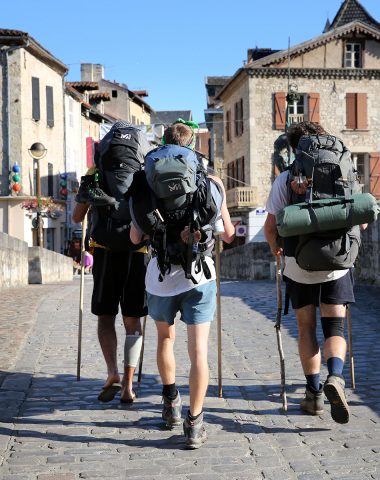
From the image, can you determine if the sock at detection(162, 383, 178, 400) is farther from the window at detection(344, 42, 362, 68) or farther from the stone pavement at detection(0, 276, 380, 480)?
the window at detection(344, 42, 362, 68)

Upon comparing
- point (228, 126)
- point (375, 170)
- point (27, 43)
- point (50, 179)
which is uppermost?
point (27, 43)

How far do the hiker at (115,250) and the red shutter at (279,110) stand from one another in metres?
37.7

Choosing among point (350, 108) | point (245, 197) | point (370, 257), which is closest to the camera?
point (370, 257)

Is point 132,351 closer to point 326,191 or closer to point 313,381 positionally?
point 313,381

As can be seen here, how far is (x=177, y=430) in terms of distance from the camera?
15.7ft

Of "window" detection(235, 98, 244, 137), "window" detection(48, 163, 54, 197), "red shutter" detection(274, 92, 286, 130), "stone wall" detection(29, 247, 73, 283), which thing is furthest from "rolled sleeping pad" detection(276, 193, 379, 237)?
"window" detection(48, 163, 54, 197)

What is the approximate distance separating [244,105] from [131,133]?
38956 millimetres

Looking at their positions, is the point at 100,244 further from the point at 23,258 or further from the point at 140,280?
the point at 23,258

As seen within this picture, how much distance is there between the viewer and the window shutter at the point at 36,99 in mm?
41619

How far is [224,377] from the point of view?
6402 millimetres

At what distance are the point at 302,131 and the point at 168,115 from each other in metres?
86.4

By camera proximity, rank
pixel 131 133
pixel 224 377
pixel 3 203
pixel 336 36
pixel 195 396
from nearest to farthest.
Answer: pixel 195 396
pixel 131 133
pixel 224 377
pixel 3 203
pixel 336 36

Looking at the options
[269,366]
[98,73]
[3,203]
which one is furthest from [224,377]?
[98,73]

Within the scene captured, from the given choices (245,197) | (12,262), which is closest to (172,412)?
(12,262)
